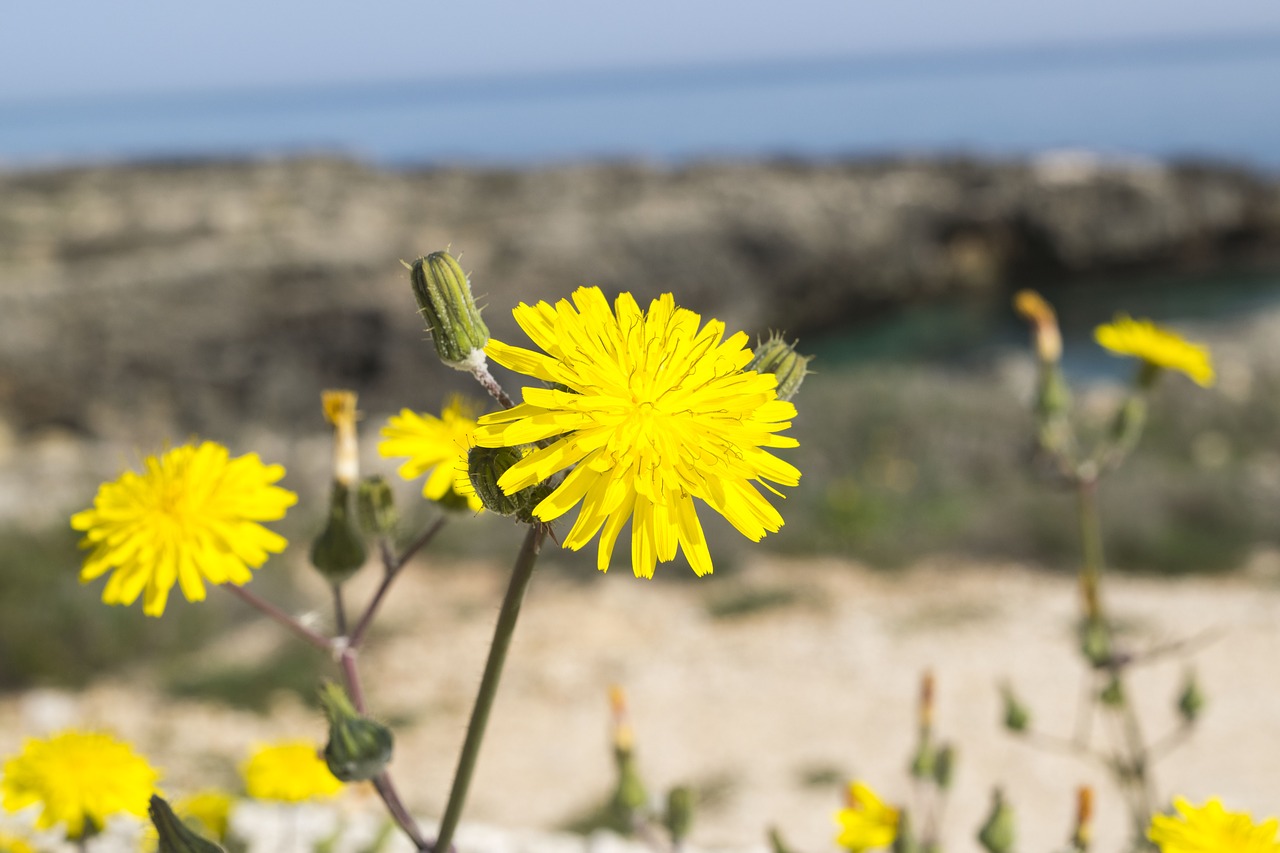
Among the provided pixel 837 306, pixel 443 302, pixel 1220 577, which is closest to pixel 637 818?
pixel 443 302

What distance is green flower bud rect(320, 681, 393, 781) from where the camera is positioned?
134 cm

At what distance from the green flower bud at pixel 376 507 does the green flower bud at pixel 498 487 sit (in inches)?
18.4

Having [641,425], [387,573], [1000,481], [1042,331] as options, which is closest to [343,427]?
[387,573]

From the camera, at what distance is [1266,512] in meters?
8.44

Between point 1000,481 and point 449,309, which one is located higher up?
point 1000,481

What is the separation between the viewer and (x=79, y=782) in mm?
1921

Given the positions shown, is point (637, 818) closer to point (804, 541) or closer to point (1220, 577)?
point (804, 541)

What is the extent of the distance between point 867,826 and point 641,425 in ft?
3.65

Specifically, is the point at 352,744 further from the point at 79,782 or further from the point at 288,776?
the point at 288,776

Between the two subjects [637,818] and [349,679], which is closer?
[349,679]

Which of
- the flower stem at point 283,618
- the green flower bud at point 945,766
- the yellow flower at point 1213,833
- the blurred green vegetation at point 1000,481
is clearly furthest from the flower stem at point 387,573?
the blurred green vegetation at point 1000,481

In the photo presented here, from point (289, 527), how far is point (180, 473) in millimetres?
7032

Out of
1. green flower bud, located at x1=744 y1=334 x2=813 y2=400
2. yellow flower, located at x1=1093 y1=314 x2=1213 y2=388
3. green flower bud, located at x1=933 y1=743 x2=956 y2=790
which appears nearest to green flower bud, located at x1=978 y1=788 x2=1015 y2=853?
green flower bud, located at x1=933 y1=743 x2=956 y2=790

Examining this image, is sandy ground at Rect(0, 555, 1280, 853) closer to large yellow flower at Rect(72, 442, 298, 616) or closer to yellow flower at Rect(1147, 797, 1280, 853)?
yellow flower at Rect(1147, 797, 1280, 853)
